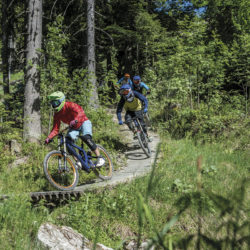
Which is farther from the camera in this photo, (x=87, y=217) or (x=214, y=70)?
(x=214, y=70)

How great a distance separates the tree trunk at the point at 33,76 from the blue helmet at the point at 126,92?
2.97m

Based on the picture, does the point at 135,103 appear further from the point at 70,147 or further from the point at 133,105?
the point at 70,147

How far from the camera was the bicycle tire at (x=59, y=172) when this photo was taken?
5683 millimetres

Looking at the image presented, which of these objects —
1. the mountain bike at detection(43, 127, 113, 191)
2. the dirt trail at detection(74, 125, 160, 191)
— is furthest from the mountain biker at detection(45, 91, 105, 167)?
the dirt trail at detection(74, 125, 160, 191)

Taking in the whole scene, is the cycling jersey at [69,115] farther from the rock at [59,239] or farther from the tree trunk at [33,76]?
the tree trunk at [33,76]

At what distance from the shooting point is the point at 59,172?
235 inches

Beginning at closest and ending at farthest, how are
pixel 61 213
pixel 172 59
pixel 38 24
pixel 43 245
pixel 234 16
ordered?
1. pixel 43 245
2. pixel 61 213
3. pixel 38 24
4. pixel 172 59
5. pixel 234 16

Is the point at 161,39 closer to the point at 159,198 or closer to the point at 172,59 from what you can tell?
the point at 172,59

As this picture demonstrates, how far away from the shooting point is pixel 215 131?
30.4 feet

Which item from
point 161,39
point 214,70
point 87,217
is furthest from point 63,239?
point 161,39

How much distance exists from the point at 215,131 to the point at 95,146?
4620mm

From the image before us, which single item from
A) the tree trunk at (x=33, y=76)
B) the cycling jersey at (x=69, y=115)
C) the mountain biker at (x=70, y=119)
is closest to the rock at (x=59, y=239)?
the mountain biker at (x=70, y=119)

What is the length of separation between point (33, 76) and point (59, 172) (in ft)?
14.5

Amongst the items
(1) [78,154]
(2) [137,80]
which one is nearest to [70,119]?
(1) [78,154]
